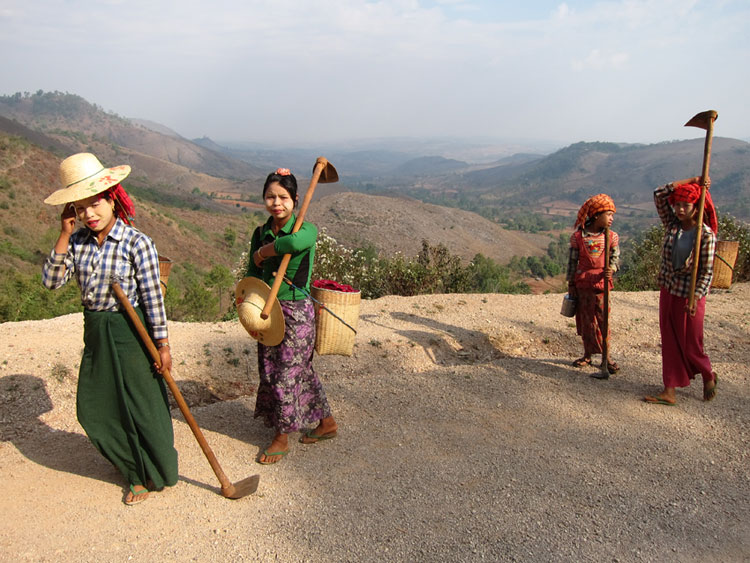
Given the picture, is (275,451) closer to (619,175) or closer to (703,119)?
(703,119)

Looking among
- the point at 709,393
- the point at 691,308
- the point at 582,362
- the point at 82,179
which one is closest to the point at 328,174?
the point at 82,179

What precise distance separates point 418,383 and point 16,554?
3.42 m

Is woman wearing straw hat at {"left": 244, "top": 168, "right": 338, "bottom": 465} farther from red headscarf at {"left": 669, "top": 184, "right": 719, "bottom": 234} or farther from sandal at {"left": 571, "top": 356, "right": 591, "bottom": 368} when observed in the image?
sandal at {"left": 571, "top": 356, "right": 591, "bottom": 368}

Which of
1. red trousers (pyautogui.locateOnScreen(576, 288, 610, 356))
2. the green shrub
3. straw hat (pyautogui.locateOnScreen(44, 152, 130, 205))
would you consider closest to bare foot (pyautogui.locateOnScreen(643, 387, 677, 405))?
red trousers (pyautogui.locateOnScreen(576, 288, 610, 356))

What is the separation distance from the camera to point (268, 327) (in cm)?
323

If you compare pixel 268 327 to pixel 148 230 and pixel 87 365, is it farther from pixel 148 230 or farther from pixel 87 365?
pixel 148 230

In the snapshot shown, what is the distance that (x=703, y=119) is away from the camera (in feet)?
14.8

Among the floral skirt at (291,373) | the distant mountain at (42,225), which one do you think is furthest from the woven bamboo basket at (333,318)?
the distant mountain at (42,225)

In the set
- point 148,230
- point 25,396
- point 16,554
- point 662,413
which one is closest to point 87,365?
point 16,554

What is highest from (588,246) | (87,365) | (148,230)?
(588,246)

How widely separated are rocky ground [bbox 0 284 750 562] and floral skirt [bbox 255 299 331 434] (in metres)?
0.36

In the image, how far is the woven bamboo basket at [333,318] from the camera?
3.63 m

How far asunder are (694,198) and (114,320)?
433cm

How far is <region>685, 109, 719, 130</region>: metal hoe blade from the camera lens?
436cm
